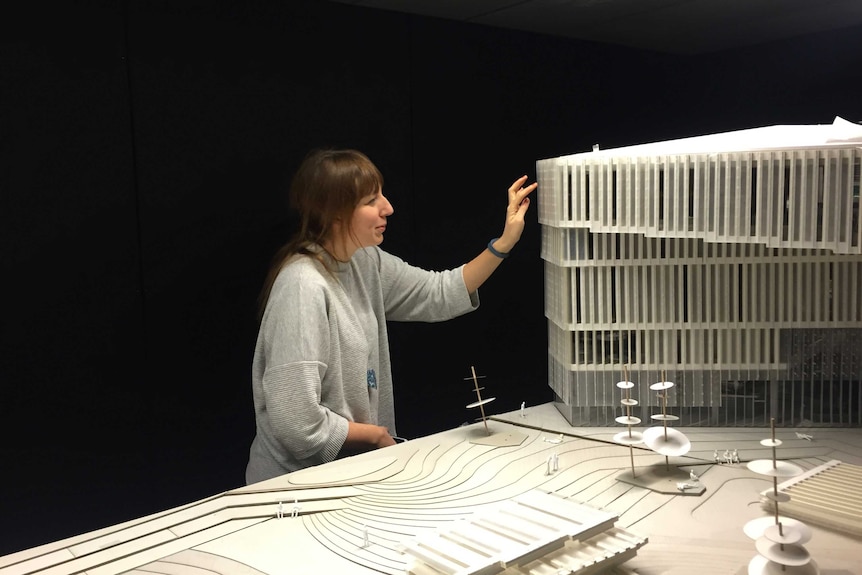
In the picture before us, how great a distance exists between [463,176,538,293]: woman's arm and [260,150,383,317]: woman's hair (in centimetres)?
→ 51

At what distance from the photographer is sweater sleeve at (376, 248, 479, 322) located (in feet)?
9.78

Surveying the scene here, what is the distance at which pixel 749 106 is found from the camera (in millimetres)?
3684

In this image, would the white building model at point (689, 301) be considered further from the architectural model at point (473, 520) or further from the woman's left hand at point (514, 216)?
the woman's left hand at point (514, 216)

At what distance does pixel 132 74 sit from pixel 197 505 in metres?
1.55

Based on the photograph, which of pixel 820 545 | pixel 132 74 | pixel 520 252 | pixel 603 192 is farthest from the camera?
pixel 520 252

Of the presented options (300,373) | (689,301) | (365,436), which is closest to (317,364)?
(300,373)

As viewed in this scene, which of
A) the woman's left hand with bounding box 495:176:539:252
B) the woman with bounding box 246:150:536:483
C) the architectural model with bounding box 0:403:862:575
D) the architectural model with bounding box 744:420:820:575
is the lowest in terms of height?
the architectural model with bounding box 0:403:862:575

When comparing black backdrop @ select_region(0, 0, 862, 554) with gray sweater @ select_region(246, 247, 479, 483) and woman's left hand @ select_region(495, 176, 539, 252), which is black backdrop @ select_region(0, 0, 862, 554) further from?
woman's left hand @ select_region(495, 176, 539, 252)

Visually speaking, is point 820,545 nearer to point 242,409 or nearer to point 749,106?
point 242,409

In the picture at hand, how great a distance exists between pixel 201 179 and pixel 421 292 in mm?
938

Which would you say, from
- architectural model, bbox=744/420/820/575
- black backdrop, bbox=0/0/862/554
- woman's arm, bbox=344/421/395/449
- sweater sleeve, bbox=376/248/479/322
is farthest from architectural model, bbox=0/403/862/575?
black backdrop, bbox=0/0/862/554

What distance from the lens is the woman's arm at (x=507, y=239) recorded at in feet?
9.37

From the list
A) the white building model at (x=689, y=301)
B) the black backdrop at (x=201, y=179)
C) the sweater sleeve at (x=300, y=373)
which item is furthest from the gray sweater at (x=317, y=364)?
the white building model at (x=689, y=301)

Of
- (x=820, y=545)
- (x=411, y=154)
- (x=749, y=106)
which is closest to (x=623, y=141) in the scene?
(x=749, y=106)
